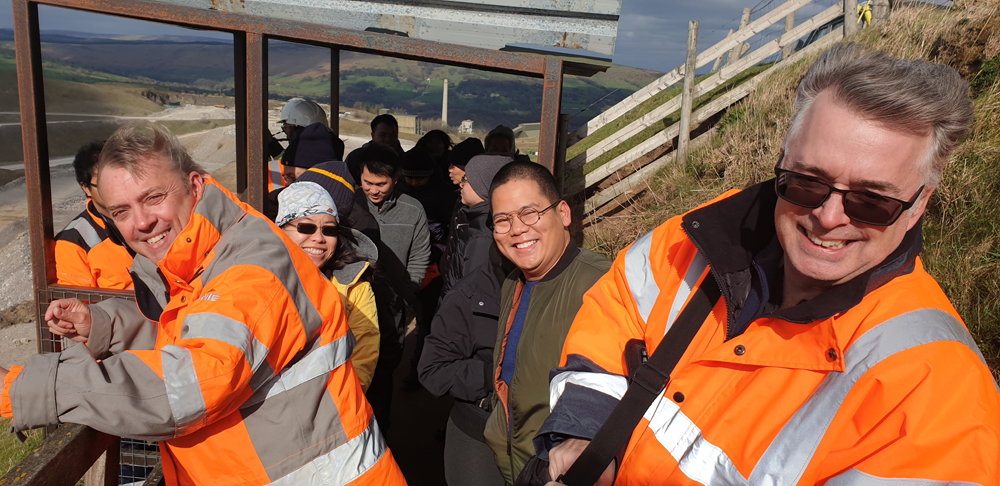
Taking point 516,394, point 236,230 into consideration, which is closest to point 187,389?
point 236,230

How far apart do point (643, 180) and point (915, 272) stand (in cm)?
533

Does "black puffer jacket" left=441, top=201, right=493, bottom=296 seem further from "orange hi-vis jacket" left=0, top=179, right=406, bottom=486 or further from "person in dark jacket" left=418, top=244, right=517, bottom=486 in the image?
"orange hi-vis jacket" left=0, top=179, right=406, bottom=486

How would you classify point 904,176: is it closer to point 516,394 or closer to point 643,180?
point 516,394

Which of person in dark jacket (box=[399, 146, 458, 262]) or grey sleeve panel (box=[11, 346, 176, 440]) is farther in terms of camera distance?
person in dark jacket (box=[399, 146, 458, 262])

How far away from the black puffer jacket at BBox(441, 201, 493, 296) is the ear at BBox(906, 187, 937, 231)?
2043 mm

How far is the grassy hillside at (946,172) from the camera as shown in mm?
3066

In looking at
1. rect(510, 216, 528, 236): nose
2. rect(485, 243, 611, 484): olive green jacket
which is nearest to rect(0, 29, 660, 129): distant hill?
rect(510, 216, 528, 236): nose

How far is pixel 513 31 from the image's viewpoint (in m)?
3.72

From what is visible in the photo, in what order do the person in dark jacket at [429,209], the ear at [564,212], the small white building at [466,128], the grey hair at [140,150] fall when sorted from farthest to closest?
1. the small white building at [466,128]
2. the person in dark jacket at [429,209]
3. the ear at [564,212]
4. the grey hair at [140,150]

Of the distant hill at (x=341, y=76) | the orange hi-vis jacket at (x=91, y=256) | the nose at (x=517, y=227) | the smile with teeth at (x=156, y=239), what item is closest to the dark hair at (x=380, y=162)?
the orange hi-vis jacket at (x=91, y=256)

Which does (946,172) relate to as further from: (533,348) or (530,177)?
(533,348)

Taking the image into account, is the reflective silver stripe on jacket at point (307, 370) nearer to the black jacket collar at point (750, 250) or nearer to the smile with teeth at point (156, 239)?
the smile with teeth at point (156, 239)

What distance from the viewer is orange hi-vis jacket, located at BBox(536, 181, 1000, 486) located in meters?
0.89

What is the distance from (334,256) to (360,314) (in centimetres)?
32
